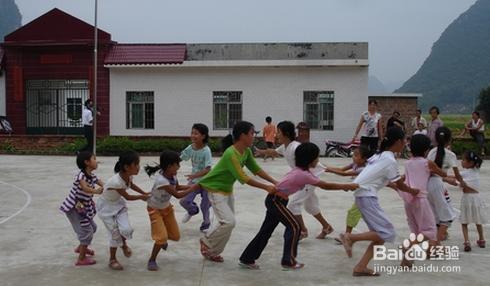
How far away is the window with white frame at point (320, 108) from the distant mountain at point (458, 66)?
6587 cm

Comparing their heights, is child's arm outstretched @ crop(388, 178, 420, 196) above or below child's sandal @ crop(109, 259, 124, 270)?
above

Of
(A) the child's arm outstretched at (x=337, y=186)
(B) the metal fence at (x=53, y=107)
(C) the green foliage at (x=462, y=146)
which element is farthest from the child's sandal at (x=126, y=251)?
(B) the metal fence at (x=53, y=107)

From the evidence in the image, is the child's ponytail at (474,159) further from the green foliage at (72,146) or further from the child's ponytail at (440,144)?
the green foliage at (72,146)

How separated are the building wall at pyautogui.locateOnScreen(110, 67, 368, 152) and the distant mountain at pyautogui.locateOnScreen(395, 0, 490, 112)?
216 ft

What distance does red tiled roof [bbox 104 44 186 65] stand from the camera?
65.2ft

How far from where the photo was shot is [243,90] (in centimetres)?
2002

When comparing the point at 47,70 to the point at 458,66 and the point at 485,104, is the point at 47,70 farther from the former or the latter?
the point at 458,66

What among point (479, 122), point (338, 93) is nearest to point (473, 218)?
point (479, 122)

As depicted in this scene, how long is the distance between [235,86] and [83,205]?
15.1 meters

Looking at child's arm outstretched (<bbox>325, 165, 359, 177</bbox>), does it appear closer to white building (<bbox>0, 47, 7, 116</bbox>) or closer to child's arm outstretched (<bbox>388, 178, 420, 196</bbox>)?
child's arm outstretched (<bbox>388, 178, 420, 196</bbox>)

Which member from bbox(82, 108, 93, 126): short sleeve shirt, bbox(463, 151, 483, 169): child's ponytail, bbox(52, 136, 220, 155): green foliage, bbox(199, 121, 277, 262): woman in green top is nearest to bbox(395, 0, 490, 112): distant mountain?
bbox(52, 136, 220, 155): green foliage

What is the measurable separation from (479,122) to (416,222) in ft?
41.1

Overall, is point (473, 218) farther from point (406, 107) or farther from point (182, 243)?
point (406, 107)

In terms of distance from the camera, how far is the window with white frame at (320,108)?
19812 mm
